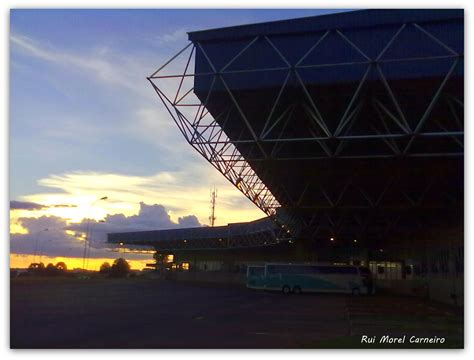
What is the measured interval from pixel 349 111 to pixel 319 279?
28.9 metres

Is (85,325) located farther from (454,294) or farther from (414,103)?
(454,294)

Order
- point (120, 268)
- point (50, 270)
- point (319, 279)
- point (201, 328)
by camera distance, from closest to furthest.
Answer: point (201, 328)
point (319, 279)
point (50, 270)
point (120, 268)

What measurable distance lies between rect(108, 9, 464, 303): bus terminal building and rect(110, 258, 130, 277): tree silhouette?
51.7 meters

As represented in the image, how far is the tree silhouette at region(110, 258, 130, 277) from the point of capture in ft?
272

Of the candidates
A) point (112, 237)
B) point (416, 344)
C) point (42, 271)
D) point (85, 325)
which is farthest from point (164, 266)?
point (416, 344)

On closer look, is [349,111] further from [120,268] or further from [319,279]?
[120,268]

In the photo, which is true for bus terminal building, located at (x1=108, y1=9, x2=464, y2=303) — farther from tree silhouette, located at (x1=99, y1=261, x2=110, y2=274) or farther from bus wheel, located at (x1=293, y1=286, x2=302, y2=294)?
tree silhouette, located at (x1=99, y1=261, x2=110, y2=274)

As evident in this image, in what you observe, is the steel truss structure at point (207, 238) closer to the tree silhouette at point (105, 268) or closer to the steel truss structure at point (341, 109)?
the tree silhouette at point (105, 268)

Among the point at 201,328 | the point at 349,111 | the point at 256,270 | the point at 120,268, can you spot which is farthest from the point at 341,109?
the point at 120,268

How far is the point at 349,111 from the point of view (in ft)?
61.0

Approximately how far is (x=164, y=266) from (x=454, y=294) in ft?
Result: 194

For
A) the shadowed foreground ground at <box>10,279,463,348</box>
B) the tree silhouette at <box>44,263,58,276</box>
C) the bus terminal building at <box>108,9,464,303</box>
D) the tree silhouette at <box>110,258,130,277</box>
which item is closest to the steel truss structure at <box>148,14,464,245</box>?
the bus terminal building at <box>108,9,464,303</box>

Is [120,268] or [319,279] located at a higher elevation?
[319,279]

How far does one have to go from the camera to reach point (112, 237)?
82.5 metres
